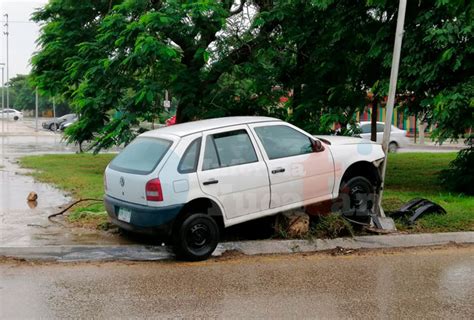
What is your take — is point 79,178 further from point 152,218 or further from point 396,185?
point 396,185

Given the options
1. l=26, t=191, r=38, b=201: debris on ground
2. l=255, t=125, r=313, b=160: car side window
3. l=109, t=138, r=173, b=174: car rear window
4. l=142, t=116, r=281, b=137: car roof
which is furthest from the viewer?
l=26, t=191, r=38, b=201: debris on ground

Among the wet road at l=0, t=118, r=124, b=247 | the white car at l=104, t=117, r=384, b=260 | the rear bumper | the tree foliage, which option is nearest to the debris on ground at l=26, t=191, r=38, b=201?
the wet road at l=0, t=118, r=124, b=247

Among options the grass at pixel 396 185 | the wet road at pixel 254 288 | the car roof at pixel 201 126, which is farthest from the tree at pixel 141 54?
the wet road at pixel 254 288

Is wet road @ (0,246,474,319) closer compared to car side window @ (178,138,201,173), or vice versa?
wet road @ (0,246,474,319)

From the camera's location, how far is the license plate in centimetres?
682

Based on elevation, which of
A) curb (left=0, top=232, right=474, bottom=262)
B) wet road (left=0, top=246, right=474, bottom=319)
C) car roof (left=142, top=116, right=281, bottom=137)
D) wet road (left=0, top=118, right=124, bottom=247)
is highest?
car roof (left=142, top=116, right=281, bottom=137)

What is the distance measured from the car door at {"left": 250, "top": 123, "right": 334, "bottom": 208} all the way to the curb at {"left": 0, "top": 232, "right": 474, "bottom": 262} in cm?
60

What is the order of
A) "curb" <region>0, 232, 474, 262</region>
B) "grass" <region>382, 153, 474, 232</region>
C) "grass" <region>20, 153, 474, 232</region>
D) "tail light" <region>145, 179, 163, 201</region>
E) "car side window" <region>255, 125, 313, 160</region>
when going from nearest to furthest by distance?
"tail light" <region>145, 179, 163, 201</region> < "curb" <region>0, 232, 474, 262</region> < "car side window" <region>255, 125, 313, 160</region> < "grass" <region>382, 153, 474, 232</region> < "grass" <region>20, 153, 474, 232</region>

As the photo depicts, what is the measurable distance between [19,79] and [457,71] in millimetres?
94716

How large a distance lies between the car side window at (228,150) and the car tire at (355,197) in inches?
62.2

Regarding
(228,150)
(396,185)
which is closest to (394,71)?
(228,150)

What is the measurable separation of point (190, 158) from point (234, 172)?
61cm

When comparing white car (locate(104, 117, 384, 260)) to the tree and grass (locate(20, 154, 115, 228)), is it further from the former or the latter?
the tree

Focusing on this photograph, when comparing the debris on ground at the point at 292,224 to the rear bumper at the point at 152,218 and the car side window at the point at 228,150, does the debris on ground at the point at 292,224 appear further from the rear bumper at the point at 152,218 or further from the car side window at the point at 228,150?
the rear bumper at the point at 152,218
